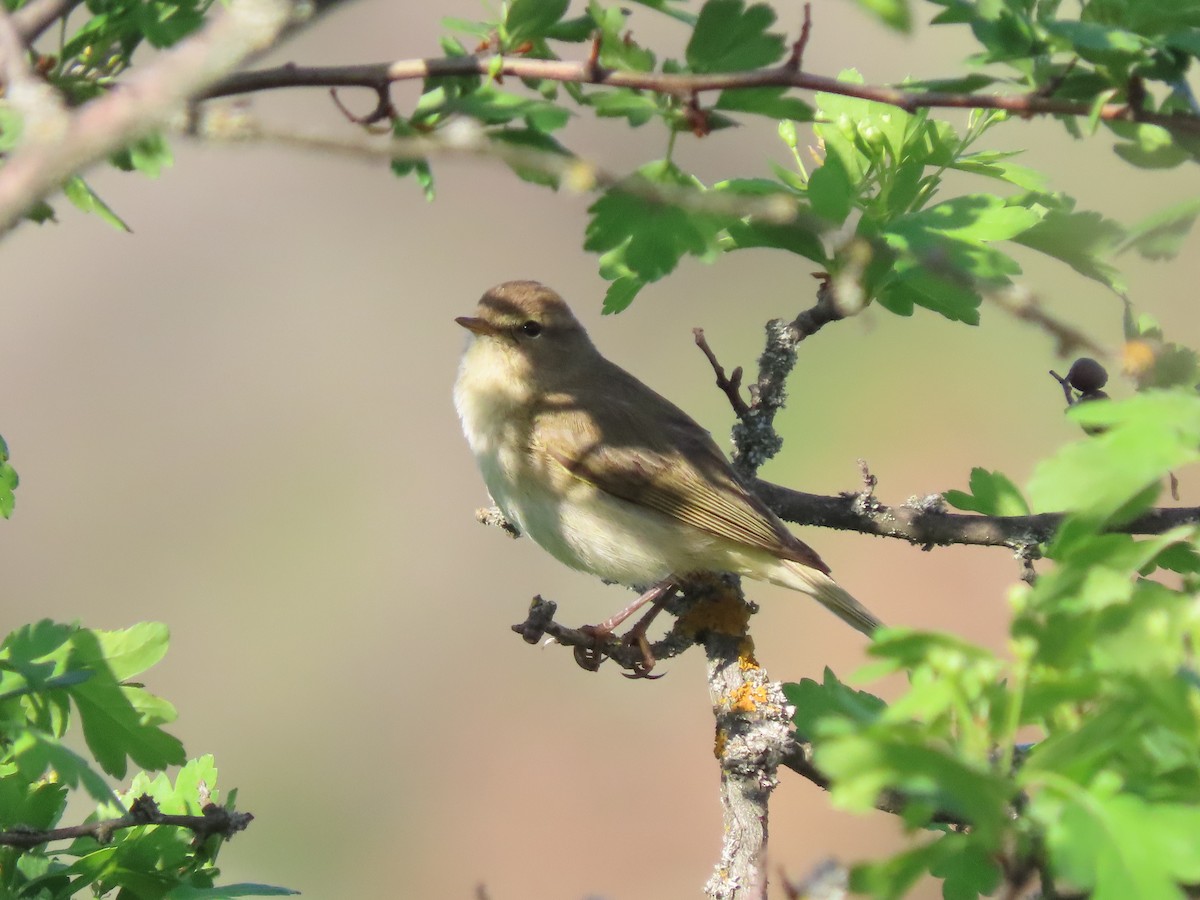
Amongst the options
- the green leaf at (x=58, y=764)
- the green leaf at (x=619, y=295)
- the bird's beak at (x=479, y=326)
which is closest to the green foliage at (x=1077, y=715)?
the green leaf at (x=58, y=764)

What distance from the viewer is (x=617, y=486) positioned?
15.1 ft

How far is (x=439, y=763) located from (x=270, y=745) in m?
1.02

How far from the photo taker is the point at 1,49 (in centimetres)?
150

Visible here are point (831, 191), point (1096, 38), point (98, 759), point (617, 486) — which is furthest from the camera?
point (617, 486)

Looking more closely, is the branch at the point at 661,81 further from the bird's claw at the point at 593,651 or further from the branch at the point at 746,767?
the bird's claw at the point at 593,651

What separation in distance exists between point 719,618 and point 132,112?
2483 millimetres

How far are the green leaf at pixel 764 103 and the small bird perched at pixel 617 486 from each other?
87.8 inches

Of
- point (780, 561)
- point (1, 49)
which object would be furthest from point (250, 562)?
point (1, 49)

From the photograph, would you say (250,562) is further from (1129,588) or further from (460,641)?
(1129,588)

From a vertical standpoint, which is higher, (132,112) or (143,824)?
(132,112)

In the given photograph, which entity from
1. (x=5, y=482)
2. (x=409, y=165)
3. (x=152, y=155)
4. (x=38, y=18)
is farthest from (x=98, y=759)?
(x=38, y=18)

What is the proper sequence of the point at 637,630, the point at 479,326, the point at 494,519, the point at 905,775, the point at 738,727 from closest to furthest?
1. the point at 905,775
2. the point at 738,727
3. the point at 637,630
4. the point at 494,519
5. the point at 479,326

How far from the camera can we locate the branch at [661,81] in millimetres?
1768

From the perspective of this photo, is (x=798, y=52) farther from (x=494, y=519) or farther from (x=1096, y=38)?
(x=494, y=519)
